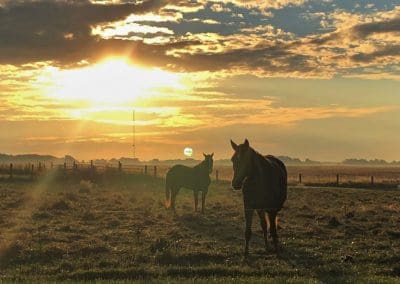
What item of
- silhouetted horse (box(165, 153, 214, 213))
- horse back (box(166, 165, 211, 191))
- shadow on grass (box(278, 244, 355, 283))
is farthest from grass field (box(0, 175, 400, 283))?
horse back (box(166, 165, 211, 191))

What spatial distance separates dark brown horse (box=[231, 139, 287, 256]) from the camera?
45.1 feet

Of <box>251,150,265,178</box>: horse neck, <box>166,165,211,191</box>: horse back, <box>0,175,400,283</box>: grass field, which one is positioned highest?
<box>251,150,265,178</box>: horse neck

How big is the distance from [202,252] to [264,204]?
88.6 inches

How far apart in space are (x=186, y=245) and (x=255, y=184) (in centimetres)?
334

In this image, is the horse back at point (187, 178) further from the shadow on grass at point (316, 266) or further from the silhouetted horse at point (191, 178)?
the shadow on grass at point (316, 266)

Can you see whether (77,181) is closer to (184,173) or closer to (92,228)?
(184,173)

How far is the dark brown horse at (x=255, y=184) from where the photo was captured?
1375 centimetres

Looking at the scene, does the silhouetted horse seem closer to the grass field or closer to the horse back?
the horse back

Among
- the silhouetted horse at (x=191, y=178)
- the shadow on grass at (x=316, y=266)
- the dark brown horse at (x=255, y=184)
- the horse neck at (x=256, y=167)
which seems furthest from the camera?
the silhouetted horse at (x=191, y=178)

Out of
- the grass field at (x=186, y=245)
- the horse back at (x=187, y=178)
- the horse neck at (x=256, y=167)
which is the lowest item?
the grass field at (x=186, y=245)

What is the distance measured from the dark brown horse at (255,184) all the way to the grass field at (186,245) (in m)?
1.09

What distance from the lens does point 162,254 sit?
45.2 feet

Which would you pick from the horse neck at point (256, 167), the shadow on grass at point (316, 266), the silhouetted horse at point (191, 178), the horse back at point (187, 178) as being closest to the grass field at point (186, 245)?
the shadow on grass at point (316, 266)

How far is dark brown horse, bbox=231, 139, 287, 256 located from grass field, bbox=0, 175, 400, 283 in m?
1.09
